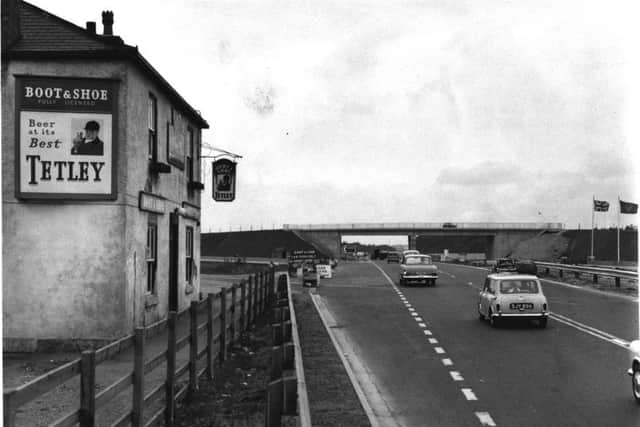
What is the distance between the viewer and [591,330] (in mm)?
20406

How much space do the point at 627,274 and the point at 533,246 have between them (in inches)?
2885

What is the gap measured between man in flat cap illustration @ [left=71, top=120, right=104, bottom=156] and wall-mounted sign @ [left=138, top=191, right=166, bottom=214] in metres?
1.88

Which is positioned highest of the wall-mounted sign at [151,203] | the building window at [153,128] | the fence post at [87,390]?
the building window at [153,128]

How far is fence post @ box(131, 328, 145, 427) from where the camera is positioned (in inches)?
329

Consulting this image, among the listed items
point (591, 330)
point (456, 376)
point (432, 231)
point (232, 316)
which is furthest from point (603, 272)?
A: point (432, 231)

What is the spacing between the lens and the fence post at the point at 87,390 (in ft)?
22.3

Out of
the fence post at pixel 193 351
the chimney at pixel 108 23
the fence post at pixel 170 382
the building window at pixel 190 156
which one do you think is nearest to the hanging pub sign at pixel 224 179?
the building window at pixel 190 156

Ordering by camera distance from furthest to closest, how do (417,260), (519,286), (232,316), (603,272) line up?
(417,260) < (603,272) < (519,286) < (232,316)

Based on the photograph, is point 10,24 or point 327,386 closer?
point 327,386

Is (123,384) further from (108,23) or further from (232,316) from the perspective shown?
(108,23)

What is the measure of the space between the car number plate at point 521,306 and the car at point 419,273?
800 inches

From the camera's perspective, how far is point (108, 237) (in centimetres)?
1722

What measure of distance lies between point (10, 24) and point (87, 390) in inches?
511

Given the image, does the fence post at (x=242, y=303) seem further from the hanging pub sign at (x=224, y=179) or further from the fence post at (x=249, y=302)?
the hanging pub sign at (x=224, y=179)
